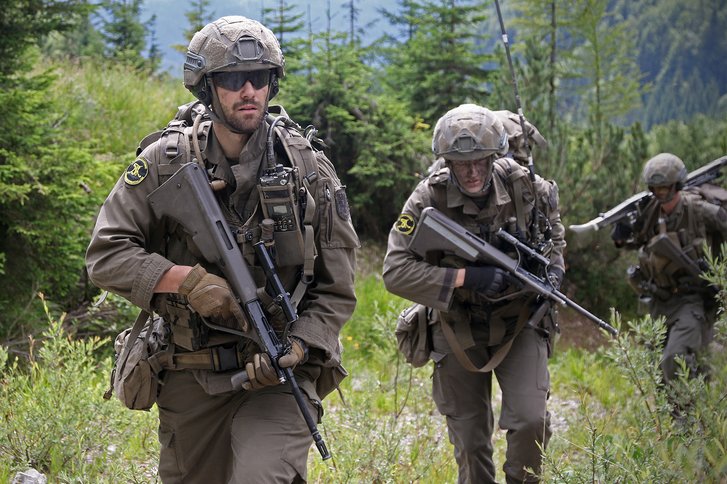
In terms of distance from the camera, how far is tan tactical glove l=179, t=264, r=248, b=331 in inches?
133

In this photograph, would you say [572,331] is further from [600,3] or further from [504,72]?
[600,3]

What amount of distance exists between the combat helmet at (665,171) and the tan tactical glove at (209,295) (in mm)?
5200

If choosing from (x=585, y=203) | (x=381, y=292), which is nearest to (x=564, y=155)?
(x=585, y=203)

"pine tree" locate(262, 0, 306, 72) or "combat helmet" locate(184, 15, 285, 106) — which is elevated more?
"combat helmet" locate(184, 15, 285, 106)

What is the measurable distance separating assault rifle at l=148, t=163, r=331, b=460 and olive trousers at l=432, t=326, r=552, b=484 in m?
1.77

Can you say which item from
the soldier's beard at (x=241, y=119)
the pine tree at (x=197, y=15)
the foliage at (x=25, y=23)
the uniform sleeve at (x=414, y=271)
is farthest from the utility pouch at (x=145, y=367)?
the pine tree at (x=197, y=15)

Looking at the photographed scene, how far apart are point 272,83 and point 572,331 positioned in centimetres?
957

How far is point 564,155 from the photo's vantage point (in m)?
12.3

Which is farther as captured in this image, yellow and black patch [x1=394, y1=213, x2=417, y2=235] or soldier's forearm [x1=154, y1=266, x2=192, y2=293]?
yellow and black patch [x1=394, y1=213, x2=417, y2=235]

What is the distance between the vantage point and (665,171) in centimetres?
761

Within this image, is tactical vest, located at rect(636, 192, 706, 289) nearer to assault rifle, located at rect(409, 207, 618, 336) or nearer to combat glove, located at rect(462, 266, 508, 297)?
assault rifle, located at rect(409, 207, 618, 336)

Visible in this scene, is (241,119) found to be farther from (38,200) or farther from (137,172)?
(38,200)

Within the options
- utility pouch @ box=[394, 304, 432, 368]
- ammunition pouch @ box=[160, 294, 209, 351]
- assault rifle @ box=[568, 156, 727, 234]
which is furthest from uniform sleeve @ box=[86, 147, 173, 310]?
assault rifle @ box=[568, 156, 727, 234]

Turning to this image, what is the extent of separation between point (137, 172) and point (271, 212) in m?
0.59
